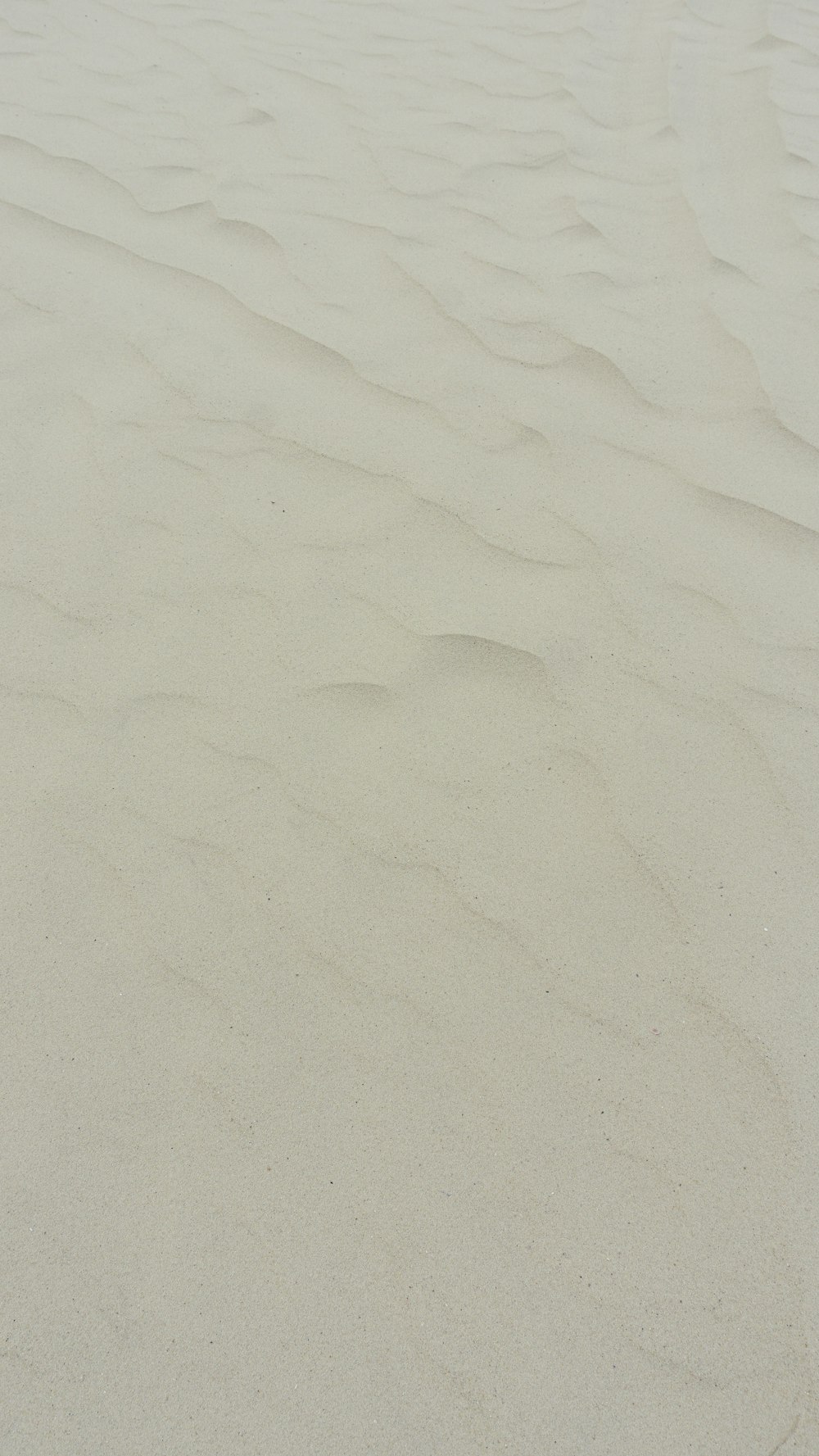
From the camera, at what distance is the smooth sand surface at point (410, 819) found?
111 centimetres

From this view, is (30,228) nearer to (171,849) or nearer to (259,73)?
(259,73)

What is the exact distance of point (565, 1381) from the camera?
3.53ft

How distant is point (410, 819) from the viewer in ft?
4.96

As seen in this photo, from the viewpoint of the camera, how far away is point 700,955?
1.38 metres

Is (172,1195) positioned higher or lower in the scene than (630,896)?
lower

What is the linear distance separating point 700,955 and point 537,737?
0.42m

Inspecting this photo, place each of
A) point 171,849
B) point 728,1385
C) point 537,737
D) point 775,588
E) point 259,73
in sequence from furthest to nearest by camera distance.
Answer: point 259,73 → point 775,588 → point 537,737 → point 171,849 → point 728,1385

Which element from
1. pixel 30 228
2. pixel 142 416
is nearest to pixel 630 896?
pixel 142 416

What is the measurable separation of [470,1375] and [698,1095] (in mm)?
421

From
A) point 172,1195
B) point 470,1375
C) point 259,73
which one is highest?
point 259,73

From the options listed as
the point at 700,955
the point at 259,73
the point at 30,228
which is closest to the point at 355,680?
the point at 700,955

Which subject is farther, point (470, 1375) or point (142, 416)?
point (142, 416)

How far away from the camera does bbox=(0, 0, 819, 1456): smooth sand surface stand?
43.8 inches

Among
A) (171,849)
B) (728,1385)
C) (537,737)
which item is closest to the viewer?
(728,1385)
